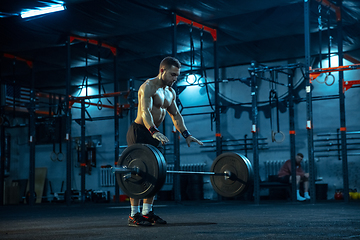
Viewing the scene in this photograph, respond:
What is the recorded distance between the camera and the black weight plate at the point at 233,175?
13.0 ft

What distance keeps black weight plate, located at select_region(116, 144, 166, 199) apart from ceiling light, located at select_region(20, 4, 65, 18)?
5.05m

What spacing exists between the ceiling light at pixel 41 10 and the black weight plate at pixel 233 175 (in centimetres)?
482

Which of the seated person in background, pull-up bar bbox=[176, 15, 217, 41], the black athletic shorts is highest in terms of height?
pull-up bar bbox=[176, 15, 217, 41]

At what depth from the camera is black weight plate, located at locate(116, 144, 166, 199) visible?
3.26 m

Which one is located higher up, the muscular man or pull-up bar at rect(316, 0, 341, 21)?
pull-up bar at rect(316, 0, 341, 21)

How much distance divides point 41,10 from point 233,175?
528 cm

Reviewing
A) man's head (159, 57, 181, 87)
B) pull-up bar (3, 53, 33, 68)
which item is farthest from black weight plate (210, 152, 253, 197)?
pull-up bar (3, 53, 33, 68)

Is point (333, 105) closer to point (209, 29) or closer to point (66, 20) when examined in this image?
point (209, 29)

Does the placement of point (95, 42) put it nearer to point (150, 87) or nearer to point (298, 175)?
point (298, 175)

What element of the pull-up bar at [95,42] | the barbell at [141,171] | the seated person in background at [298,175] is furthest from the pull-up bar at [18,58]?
the barbell at [141,171]

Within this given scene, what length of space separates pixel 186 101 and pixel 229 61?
1.55 meters

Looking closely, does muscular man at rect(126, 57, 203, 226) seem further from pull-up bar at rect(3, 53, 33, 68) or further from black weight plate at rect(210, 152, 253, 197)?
pull-up bar at rect(3, 53, 33, 68)

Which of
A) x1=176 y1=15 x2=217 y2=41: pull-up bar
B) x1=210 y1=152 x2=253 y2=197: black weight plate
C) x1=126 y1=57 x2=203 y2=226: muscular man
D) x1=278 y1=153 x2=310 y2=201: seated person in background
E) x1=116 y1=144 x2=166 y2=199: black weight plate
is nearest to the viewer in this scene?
x1=116 y1=144 x2=166 y2=199: black weight plate

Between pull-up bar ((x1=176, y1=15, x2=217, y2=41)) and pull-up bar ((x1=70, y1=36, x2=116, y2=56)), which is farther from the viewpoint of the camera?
pull-up bar ((x1=70, y1=36, x2=116, y2=56))
